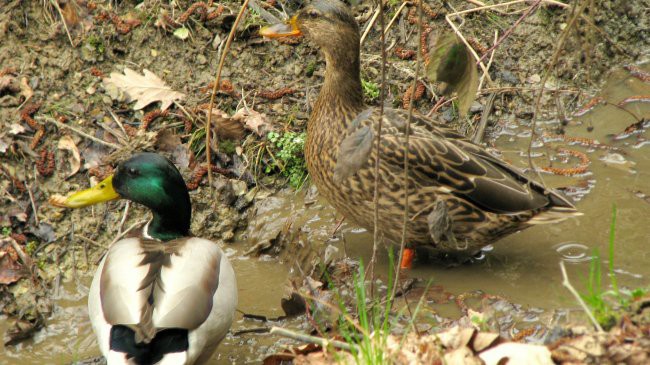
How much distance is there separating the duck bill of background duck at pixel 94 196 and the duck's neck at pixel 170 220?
0.89ft

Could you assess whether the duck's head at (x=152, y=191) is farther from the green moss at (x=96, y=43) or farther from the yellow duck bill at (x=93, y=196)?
the green moss at (x=96, y=43)

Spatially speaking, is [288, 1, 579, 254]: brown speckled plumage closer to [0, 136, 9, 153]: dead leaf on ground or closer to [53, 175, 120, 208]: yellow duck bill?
[53, 175, 120, 208]: yellow duck bill

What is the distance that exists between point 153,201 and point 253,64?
1.80 meters

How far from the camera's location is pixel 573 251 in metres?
4.80

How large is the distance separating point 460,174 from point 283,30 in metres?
1.42

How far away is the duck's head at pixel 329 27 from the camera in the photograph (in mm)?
4781

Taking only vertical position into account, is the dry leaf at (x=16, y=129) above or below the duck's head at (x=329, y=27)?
below

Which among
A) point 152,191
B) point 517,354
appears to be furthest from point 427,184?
point 517,354

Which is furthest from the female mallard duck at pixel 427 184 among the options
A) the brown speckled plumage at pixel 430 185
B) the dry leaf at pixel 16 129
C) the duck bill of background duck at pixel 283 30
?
the dry leaf at pixel 16 129

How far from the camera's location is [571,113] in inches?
237

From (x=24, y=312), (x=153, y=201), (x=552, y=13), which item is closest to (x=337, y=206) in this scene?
(x=153, y=201)

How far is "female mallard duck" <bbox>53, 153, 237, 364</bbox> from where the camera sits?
140 inches

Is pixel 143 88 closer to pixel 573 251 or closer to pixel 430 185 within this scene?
pixel 430 185

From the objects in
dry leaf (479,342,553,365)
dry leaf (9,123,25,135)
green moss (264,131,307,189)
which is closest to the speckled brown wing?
green moss (264,131,307,189)
